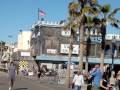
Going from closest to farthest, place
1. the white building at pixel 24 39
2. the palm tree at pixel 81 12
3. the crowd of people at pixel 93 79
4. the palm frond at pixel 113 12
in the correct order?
the crowd of people at pixel 93 79 < the palm tree at pixel 81 12 < the palm frond at pixel 113 12 < the white building at pixel 24 39

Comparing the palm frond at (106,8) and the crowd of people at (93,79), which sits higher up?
the palm frond at (106,8)

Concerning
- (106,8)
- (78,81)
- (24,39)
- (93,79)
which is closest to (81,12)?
(106,8)

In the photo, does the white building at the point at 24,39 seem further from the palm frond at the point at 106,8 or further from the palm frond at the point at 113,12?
the palm frond at the point at 106,8

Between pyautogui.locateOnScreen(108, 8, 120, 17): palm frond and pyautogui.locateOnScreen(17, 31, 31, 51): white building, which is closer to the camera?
pyautogui.locateOnScreen(108, 8, 120, 17): palm frond

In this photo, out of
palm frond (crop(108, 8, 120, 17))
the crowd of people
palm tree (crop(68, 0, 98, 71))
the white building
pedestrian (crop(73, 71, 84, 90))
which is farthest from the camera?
the white building

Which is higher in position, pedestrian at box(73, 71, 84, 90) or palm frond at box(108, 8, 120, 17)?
palm frond at box(108, 8, 120, 17)

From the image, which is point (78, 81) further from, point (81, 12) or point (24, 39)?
point (24, 39)

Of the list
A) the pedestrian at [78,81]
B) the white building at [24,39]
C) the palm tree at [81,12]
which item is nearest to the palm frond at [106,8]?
the palm tree at [81,12]

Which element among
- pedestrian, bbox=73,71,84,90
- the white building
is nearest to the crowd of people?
pedestrian, bbox=73,71,84,90

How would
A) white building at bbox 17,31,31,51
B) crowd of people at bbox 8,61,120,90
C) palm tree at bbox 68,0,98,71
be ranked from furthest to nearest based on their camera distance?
white building at bbox 17,31,31,51
palm tree at bbox 68,0,98,71
crowd of people at bbox 8,61,120,90

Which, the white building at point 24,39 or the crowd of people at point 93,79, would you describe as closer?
the crowd of people at point 93,79

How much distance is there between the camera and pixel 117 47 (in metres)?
80.2

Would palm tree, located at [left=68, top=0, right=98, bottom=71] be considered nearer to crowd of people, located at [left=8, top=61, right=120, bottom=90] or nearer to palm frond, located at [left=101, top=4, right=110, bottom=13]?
palm frond, located at [left=101, top=4, right=110, bottom=13]

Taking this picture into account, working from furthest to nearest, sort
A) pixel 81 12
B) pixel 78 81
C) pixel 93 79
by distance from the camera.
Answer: pixel 81 12
pixel 78 81
pixel 93 79
